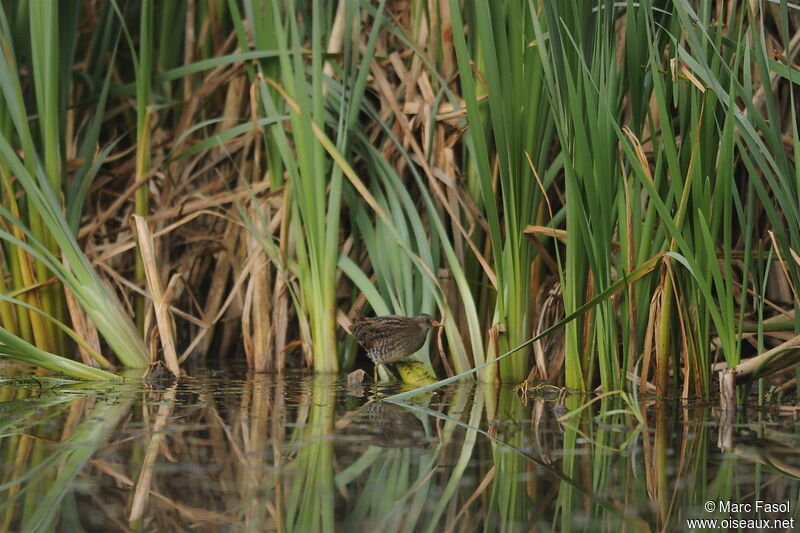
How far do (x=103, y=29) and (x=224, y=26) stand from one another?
2.29 ft

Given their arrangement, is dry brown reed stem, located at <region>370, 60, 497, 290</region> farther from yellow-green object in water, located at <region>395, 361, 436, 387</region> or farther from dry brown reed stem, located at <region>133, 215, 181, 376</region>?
dry brown reed stem, located at <region>133, 215, 181, 376</region>

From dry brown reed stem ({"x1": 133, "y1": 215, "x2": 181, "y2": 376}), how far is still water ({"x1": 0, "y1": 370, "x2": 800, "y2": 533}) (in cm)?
71

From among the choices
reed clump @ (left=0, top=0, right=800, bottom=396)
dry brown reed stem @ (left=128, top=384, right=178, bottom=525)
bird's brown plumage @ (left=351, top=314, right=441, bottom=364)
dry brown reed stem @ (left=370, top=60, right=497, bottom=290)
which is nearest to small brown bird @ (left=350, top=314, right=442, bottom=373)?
bird's brown plumage @ (left=351, top=314, right=441, bottom=364)

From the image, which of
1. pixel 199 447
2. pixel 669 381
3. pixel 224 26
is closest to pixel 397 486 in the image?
pixel 199 447

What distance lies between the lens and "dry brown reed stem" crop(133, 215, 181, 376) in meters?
3.85

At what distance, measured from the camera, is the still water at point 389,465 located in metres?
1.73

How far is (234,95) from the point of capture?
4.73 metres

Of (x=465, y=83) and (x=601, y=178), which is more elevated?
(x=465, y=83)

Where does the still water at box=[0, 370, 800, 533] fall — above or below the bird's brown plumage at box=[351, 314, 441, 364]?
below

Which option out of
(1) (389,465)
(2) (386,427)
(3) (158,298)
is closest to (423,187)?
(3) (158,298)

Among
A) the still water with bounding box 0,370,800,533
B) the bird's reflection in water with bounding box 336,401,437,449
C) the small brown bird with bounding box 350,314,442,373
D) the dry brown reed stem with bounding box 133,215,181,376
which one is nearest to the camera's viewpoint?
the still water with bounding box 0,370,800,533

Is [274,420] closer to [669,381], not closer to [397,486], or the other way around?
[397,486]

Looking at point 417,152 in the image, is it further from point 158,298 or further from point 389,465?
point 389,465

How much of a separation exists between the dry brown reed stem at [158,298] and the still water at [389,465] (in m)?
0.71
